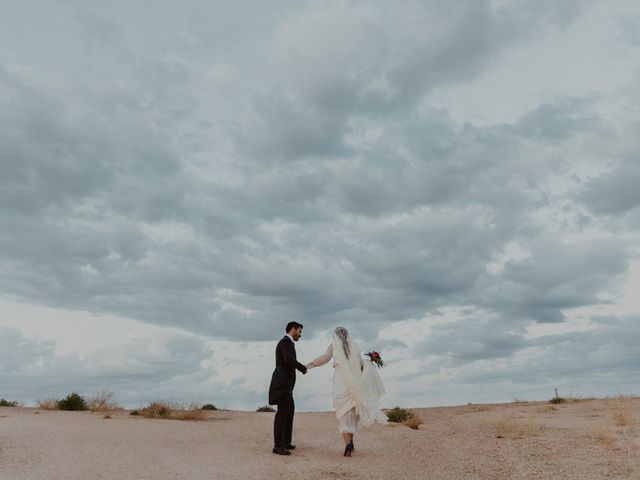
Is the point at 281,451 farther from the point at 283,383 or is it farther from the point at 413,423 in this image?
the point at 413,423

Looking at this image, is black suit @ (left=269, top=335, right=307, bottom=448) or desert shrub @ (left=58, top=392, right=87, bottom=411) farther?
desert shrub @ (left=58, top=392, right=87, bottom=411)

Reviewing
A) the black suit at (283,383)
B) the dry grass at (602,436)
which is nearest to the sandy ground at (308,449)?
the dry grass at (602,436)

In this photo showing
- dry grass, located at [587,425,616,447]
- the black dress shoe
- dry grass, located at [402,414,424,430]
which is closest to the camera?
the black dress shoe

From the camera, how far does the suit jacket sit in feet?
44.0

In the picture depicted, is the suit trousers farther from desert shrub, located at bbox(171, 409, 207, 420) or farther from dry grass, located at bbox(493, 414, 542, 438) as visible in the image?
desert shrub, located at bbox(171, 409, 207, 420)

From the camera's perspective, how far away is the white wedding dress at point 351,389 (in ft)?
44.9

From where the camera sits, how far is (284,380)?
1352 cm

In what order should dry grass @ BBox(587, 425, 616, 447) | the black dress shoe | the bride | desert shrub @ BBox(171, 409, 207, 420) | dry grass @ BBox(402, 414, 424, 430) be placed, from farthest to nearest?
desert shrub @ BBox(171, 409, 207, 420)
dry grass @ BBox(402, 414, 424, 430)
dry grass @ BBox(587, 425, 616, 447)
the bride
the black dress shoe

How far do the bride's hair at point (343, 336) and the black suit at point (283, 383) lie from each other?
3.49 feet

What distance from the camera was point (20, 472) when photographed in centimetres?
1091

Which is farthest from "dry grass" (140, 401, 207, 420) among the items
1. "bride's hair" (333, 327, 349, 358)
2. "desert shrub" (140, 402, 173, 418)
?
"bride's hair" (333, 327, 349, 358)

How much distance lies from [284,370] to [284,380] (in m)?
0.21

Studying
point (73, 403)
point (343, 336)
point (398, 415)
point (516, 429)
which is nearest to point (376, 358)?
point (343, 336)

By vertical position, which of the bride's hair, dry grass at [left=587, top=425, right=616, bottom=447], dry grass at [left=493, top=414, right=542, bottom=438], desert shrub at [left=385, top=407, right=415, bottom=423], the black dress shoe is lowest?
the black dress shoe
